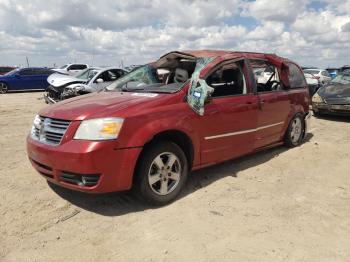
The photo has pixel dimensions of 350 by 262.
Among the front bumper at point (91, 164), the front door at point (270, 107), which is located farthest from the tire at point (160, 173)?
the front door at point (270, 107)

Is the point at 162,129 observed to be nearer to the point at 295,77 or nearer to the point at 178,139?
the point at 178,139

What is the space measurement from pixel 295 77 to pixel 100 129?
4541 millimetres

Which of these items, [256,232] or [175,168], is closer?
[256,232]

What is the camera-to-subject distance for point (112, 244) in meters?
3.50

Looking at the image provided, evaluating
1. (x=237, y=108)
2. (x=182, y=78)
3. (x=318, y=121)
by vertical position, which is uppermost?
(x=182, y=78)

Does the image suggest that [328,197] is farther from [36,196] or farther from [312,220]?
[36,196]

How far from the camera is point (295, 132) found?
23.4 ft

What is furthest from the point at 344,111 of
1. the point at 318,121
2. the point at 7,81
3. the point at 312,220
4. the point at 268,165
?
the point at 7,81

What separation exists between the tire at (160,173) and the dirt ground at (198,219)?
0.15 meters

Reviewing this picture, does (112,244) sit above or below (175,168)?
below

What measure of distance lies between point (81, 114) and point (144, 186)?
1023mm

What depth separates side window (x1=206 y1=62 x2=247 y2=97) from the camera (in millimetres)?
5082

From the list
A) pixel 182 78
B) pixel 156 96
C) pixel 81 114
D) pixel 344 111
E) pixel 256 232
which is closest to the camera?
pixel 256 232

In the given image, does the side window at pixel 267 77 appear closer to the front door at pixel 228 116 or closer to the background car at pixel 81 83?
the front door at pixel 228 116
